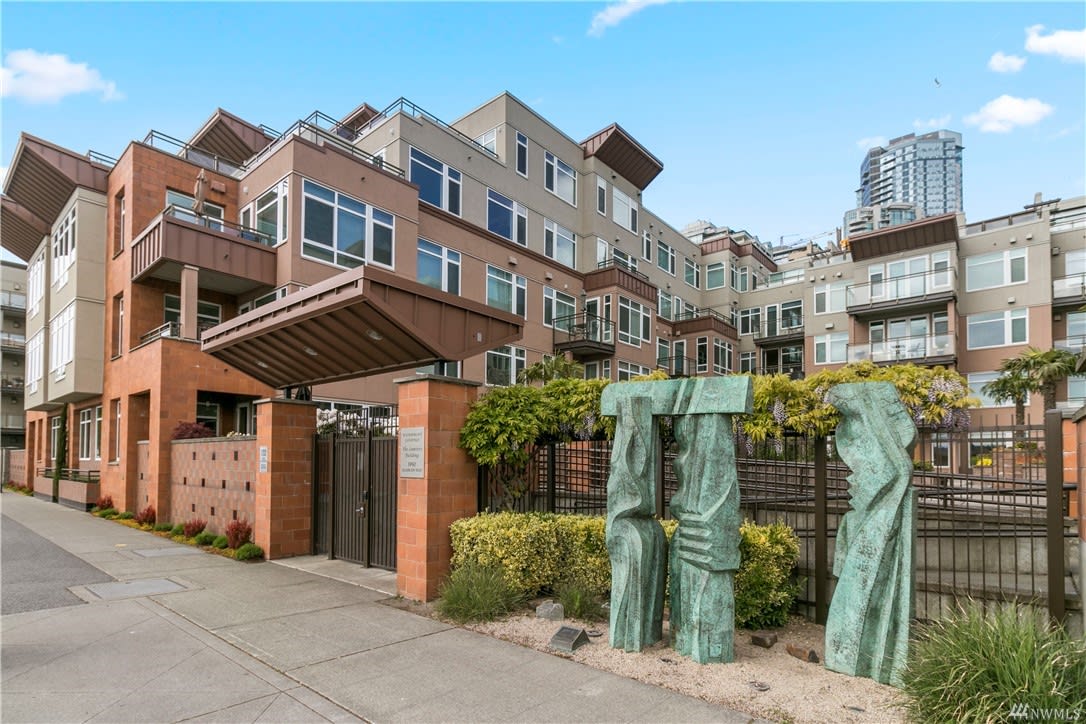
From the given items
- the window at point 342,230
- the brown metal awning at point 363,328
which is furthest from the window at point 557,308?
the brown metal awning at point 363,328

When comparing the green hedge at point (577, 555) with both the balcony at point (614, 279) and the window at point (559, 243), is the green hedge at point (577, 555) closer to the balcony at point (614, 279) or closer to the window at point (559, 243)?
the window at point (559, 243)

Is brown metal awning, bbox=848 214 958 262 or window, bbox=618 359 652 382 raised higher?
brown metal awning, bbox=848 214 958 262

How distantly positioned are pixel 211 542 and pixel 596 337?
734 inches

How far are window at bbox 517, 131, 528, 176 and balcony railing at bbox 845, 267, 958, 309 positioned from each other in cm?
1805

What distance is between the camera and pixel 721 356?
3888 centimetres

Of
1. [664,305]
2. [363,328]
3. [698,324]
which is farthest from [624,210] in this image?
[363,328]

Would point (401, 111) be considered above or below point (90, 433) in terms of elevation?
above

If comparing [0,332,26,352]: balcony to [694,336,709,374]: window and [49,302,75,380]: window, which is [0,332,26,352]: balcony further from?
[694,336,709,374]: window

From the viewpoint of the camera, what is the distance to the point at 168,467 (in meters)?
17.0

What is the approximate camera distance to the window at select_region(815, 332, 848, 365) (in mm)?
34969

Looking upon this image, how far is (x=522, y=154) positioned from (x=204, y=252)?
14231 mm

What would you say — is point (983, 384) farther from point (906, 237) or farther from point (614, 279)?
point (614, 279)

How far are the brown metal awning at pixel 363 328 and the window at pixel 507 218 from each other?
51.3ft

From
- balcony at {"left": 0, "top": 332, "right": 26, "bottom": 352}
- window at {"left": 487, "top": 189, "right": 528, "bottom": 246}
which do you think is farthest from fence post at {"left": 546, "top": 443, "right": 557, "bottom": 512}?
balcony at {"left": 0, "top": 332, "right": 26, "bottom": 352}
